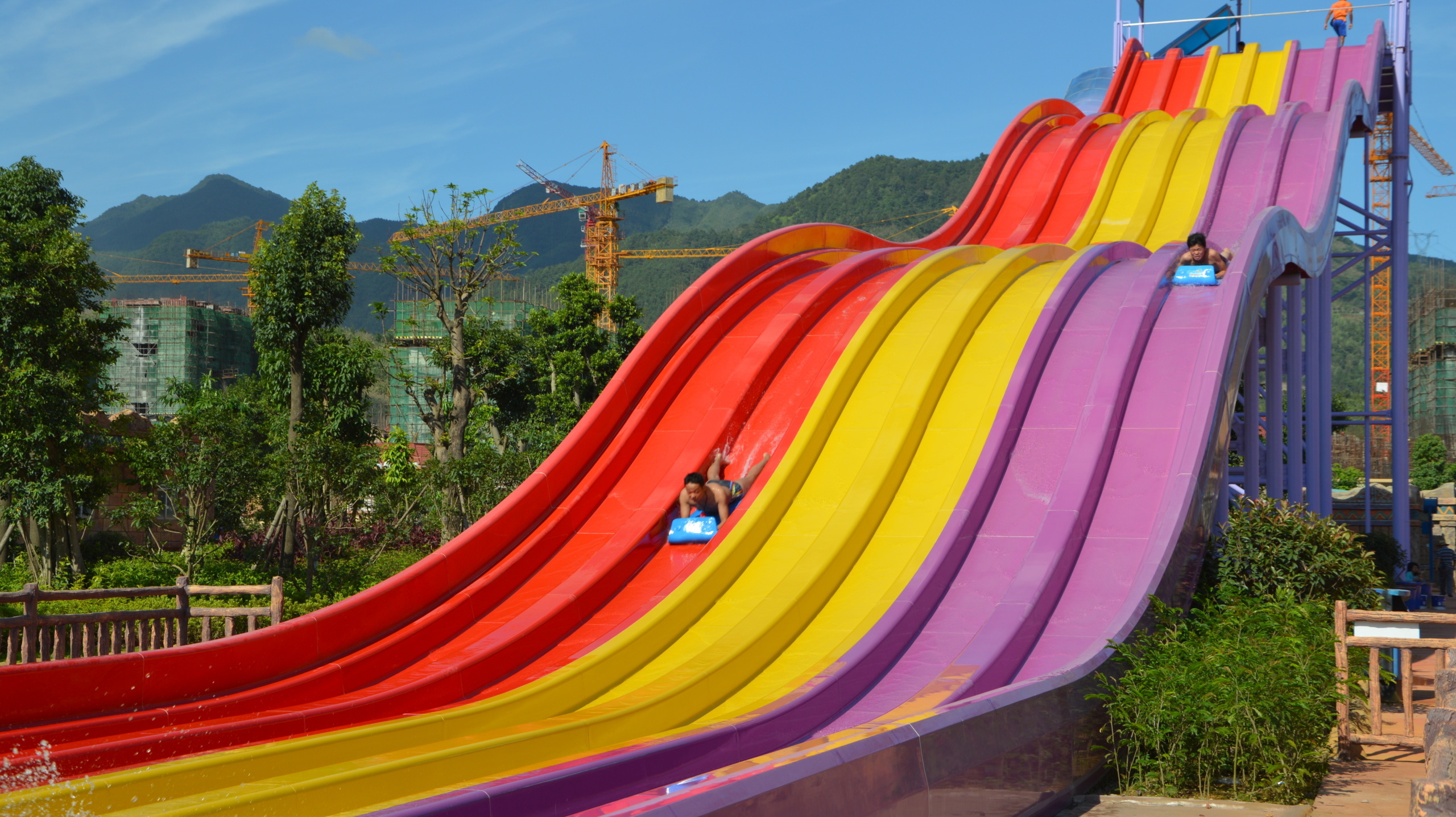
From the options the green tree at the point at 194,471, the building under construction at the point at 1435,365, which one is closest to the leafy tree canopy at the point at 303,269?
the green tree at the point at 194,471

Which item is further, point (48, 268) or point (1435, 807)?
point (48, 268)

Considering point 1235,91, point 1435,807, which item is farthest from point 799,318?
point 1235,91

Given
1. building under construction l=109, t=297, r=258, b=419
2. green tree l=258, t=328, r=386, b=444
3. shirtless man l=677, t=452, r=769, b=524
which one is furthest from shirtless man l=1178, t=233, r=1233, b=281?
building under construction l=109, t=297, r=258, b=419

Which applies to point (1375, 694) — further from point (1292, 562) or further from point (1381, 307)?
point (1381, 307)

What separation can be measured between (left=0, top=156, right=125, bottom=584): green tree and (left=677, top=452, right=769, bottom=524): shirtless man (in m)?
12.8

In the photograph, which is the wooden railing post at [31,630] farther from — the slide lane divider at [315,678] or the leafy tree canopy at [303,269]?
the leafy tree canopy at [303,269]

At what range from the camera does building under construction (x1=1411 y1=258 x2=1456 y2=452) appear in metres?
60.5

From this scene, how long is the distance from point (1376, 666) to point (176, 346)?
9399 cm

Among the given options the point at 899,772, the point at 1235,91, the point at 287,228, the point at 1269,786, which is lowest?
the point at 1269,786

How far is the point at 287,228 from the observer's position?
76.9 ft

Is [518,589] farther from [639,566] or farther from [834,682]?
[834,682]

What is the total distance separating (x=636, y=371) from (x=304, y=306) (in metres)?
13.6

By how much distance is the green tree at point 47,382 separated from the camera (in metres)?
18.5

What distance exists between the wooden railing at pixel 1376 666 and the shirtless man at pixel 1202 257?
19.4ft
